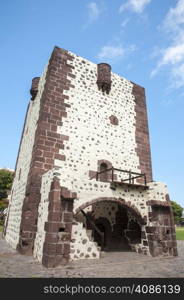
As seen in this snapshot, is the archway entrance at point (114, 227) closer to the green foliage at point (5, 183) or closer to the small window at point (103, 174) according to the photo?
the small window at point (103, 174)

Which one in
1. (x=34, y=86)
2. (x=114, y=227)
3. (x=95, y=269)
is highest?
(x=34, y=86)

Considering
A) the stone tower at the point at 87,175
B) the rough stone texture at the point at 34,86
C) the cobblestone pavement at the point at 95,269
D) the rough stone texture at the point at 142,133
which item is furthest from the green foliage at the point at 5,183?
the cobblestone pavement at the point at 95,269

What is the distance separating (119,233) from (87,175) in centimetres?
331

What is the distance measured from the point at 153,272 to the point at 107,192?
3253 mm

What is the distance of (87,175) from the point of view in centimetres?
998

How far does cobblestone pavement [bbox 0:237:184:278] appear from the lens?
530cm

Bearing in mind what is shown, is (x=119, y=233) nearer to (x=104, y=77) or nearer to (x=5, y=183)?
(x=104, y=77)

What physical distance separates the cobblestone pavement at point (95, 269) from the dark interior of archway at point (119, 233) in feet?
8.12

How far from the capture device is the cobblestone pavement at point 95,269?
5.30m

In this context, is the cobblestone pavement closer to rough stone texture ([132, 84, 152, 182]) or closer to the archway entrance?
the archway entrance

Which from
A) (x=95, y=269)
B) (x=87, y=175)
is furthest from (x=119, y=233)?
(x=95, y=269)

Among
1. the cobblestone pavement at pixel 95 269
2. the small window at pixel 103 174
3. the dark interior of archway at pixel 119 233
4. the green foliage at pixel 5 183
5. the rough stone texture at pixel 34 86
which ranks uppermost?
the rough stone texture at pixel 34 86

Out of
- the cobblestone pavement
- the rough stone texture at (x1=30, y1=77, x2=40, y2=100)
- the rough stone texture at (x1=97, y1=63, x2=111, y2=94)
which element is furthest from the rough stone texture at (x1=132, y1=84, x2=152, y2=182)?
the rough stone texture at (x1=30, y1=77, x2=40, y2=100)

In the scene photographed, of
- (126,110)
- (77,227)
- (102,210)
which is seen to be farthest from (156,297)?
(126,110)
